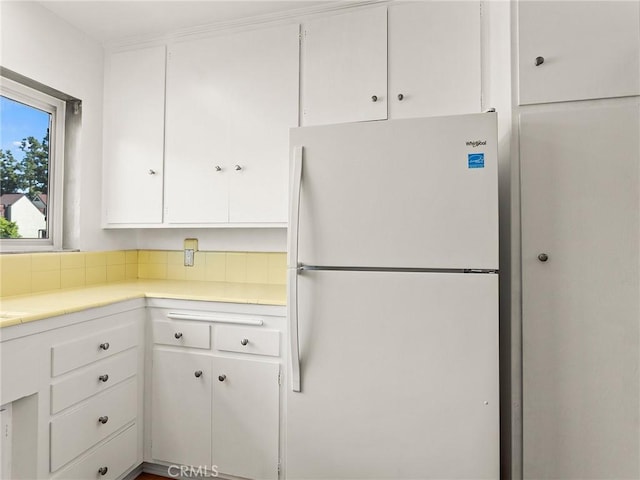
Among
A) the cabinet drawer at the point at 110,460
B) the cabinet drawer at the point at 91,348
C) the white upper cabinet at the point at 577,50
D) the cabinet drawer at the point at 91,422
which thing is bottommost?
the cabinet drawer at the point at 110,460

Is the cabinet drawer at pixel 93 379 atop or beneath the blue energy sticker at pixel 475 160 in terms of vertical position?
beneath

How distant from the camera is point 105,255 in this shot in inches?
93.3

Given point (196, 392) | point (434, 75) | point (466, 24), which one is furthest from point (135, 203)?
point (466, 24)

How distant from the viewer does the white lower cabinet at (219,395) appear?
1.69 metres

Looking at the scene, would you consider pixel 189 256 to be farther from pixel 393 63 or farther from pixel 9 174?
pixel 393 63

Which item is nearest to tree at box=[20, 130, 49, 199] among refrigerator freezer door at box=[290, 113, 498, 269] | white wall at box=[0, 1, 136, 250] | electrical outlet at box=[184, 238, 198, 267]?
white wall at box=[0, 1, 136, 250]

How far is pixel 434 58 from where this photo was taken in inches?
71.7

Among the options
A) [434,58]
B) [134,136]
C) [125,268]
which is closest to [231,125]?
[134,136]

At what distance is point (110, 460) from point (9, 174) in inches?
61.9

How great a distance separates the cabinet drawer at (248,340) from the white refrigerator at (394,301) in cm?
34

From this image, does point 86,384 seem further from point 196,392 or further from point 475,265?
point 475,265

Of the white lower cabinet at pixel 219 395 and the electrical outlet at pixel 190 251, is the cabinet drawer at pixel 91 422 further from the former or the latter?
the electrical outlet at pixel 190 251

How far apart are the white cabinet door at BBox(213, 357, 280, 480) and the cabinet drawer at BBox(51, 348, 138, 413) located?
1.40 ft

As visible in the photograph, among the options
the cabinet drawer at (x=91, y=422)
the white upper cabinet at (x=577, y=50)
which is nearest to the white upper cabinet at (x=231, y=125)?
the cabinet drawer at (x=91, y=422)
